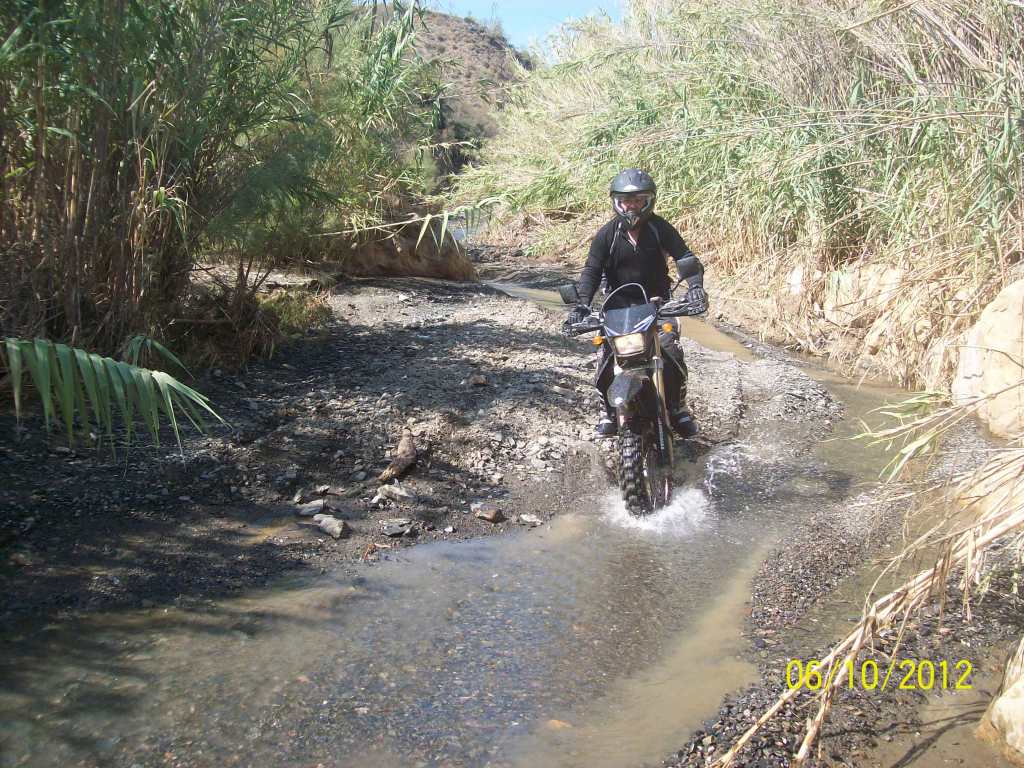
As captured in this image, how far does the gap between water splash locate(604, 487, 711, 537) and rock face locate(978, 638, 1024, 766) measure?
2069mm

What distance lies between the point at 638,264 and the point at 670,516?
1.57m

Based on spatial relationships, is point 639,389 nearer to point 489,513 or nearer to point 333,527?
point 489,513

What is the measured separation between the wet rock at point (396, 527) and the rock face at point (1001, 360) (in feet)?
12.3

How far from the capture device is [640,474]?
4.99m

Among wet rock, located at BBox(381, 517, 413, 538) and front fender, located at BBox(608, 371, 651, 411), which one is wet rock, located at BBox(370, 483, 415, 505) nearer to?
wet rock, located at BBox(381, 517, 413, 538)

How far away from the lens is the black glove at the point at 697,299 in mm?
4980

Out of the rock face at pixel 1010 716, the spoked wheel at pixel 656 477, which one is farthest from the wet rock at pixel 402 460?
the rock face at pixel 1010 716

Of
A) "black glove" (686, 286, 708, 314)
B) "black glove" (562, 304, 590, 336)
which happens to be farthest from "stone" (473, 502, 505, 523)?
"black glove" (686, 286, 708, 314)

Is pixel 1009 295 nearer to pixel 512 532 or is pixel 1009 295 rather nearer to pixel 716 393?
pixel 716 393

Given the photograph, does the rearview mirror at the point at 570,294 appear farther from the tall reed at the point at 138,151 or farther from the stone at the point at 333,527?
the tall reed at the point at 138,151

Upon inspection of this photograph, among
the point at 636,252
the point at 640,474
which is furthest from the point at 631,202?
the point at 640,474

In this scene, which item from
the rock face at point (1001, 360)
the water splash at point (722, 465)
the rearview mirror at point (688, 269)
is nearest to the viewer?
the rearview mirror at point (688, 269)
